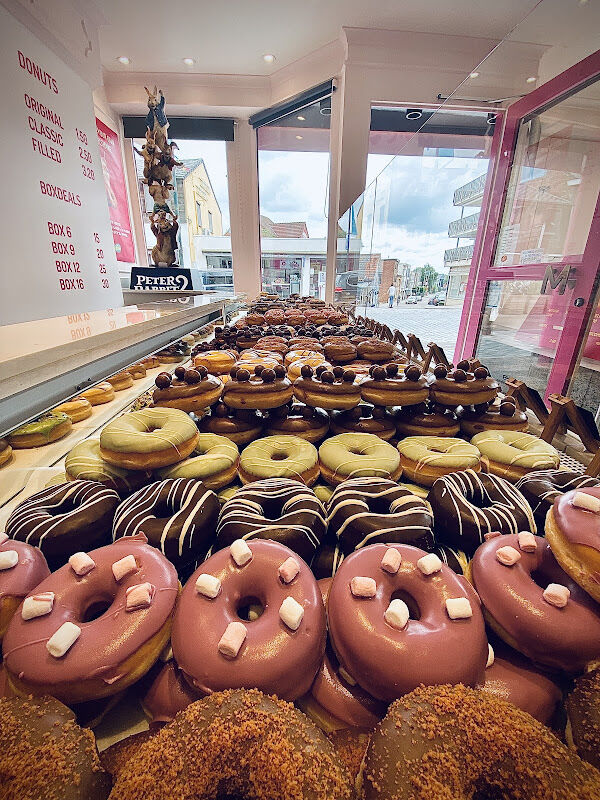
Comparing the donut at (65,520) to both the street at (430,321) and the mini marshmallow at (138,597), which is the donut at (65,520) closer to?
the mini marshmallow at (138,597)

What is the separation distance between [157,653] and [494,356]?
5.58 meters

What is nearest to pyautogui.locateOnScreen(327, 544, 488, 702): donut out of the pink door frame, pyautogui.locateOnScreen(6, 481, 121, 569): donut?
pyautogui.locateOnScreen(6, 481, 121, 569): donut

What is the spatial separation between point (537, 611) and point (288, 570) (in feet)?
1.88

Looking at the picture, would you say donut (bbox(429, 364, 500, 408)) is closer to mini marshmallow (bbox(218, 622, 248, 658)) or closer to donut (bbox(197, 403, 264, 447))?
donut (bbox(197, 403, 264, 447))

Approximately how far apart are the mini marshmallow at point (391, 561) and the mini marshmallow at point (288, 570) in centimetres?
21

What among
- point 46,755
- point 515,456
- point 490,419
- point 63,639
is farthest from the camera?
point 490,419

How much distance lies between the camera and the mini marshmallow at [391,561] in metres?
0.83

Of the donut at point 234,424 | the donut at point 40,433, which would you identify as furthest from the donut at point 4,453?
the donut at point 234,424

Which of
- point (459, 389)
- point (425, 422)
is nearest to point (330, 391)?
point (425, 422)

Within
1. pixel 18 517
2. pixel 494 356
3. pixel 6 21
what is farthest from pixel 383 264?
pixel 18 517

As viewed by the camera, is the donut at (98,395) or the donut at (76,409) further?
the donut at (98,395)

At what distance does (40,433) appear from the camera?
76.2 inches

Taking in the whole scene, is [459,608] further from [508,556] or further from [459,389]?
[459,389]

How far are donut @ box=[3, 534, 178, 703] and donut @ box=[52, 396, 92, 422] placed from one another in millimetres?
1687
